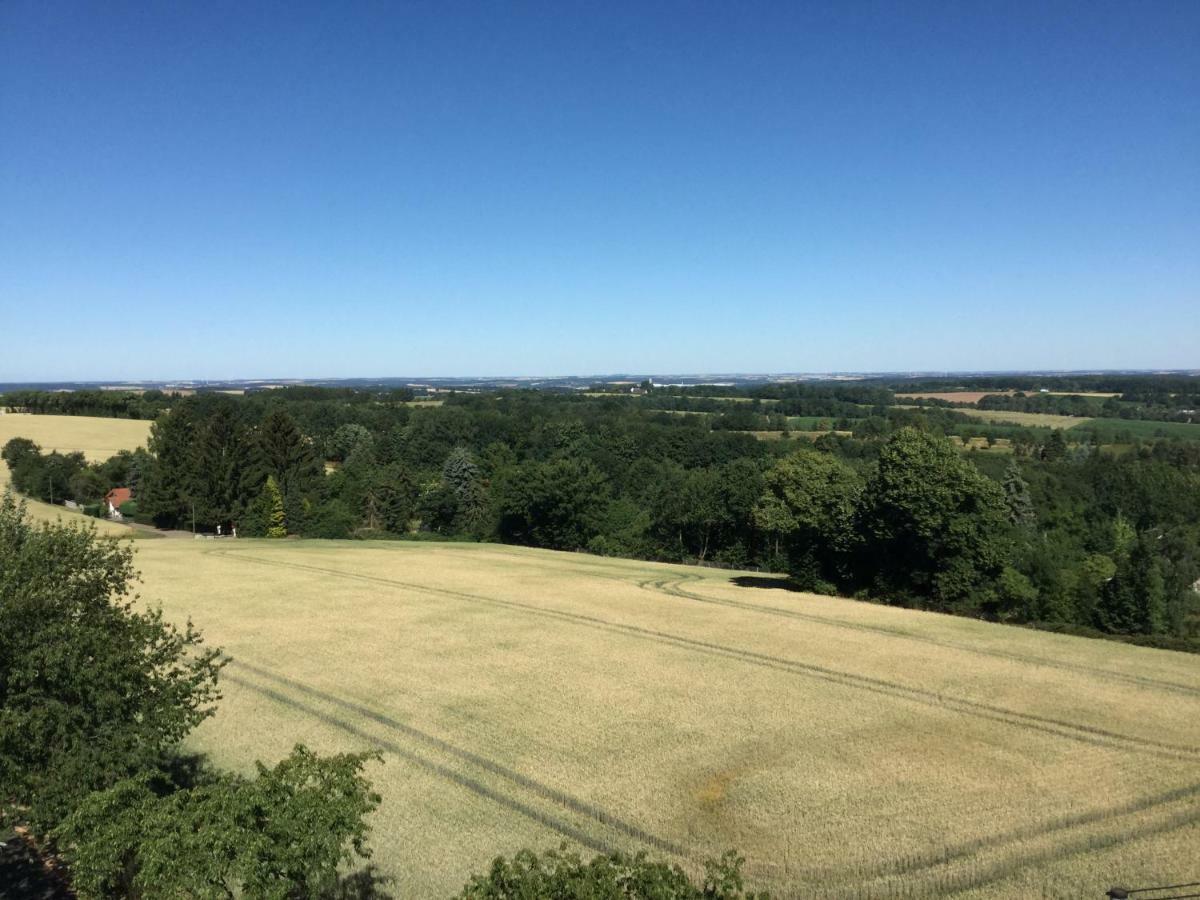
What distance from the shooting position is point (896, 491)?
140ft

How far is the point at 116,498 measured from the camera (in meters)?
99.6

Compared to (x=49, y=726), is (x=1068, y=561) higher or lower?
lower

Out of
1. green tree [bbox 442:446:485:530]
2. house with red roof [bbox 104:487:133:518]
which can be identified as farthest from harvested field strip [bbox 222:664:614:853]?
house with red roof [bbox 104:487:133:518]

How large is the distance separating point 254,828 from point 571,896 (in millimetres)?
4957

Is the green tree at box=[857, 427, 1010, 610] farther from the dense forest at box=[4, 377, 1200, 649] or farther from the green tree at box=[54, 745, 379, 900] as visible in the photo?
the green tree at box=[54, 745, 379, 900]

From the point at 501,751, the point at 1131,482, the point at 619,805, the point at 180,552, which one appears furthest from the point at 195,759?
the point at 1131,482

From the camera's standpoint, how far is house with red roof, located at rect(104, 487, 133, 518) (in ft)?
310

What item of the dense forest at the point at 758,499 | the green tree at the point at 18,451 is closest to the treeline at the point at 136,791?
Answer: the dense forest at the point at 758,499

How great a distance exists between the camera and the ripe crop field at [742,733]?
1627 centimetres

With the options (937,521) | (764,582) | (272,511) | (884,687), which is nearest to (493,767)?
(884,687)

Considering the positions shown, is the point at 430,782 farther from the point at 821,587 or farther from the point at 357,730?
the point at 821,587

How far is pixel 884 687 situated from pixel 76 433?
5649 inches

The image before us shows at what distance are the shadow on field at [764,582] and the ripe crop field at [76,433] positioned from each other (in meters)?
92.8

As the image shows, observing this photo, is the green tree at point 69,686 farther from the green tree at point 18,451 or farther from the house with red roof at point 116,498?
the green tree at point 18,451
